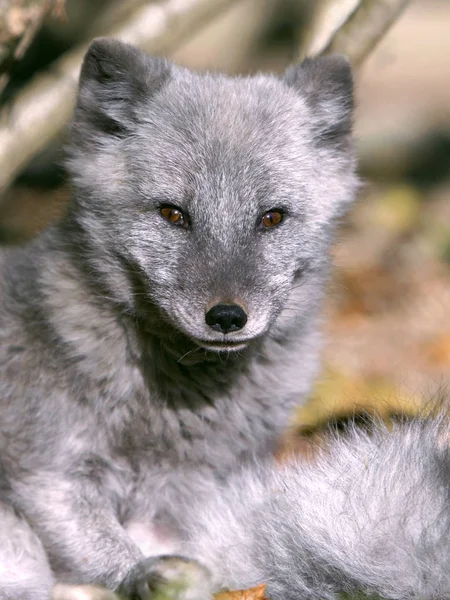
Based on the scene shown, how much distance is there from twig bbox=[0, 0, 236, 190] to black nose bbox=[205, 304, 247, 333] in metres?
1.52

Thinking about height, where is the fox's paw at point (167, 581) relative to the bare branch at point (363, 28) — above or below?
below

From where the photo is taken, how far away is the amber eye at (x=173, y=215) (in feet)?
9.50

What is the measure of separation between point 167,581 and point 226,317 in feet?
2.48

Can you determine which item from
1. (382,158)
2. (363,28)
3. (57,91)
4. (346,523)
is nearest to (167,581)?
(346,523)

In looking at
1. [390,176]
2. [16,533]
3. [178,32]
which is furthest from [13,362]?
[390,176]

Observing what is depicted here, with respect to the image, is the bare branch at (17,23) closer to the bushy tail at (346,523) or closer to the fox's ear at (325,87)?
the fox's ear at (325,87)

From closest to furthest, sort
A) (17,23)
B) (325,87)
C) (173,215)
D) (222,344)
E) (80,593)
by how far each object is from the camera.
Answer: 1. (80,593)
2. (222,344)
3. (173,215)
4. (325,87)
5. (17,23)

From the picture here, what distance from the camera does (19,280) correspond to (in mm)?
3264

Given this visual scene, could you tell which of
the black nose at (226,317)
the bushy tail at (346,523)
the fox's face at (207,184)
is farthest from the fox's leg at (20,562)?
the black nose at (226,317)

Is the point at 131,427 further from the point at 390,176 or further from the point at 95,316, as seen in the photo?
the point at 390,176

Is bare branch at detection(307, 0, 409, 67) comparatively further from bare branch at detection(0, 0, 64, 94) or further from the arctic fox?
bare branch at detection(0, 0, 64, 94)

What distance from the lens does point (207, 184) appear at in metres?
2.86

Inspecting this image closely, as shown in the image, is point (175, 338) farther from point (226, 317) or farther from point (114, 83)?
point (114, 83)

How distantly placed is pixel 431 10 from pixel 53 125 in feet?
10.7
